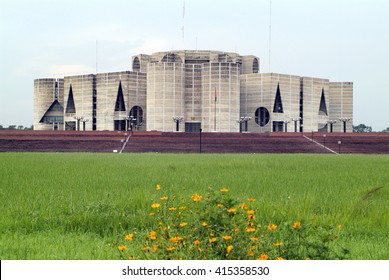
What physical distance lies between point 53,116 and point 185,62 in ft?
78.1

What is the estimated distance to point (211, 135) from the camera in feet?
170

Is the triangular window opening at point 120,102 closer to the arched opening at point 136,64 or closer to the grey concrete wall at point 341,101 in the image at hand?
the arched opening at point 136,64

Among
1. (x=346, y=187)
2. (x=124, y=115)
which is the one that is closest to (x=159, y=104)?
(x=124, y=115)

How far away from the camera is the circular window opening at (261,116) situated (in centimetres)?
7944

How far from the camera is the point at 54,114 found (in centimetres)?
8662

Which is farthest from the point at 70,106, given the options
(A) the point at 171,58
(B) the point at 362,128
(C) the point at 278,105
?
(B) the point at 362,128

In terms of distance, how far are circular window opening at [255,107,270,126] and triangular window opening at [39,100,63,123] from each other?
32.2 meters

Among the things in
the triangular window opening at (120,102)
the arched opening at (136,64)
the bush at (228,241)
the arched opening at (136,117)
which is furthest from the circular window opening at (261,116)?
the bush at (228,241)

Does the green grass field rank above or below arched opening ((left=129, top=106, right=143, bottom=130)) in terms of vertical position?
below

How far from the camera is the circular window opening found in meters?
79.4

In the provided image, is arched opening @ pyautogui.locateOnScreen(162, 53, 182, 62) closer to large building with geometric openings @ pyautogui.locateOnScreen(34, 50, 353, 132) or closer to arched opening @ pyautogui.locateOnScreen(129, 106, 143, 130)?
large building with geometric openings @ pyautogui.locateOnScreen(34, 50, 353, 132)

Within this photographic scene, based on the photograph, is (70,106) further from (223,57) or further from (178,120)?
(223,57)

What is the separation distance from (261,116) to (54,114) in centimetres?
3416

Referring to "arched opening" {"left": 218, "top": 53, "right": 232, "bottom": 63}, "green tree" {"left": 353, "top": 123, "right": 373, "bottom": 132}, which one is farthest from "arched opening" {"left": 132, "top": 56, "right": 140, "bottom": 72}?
"green tree" {"left": 353, "top": 123, "right": 373, "bottom": 132}
